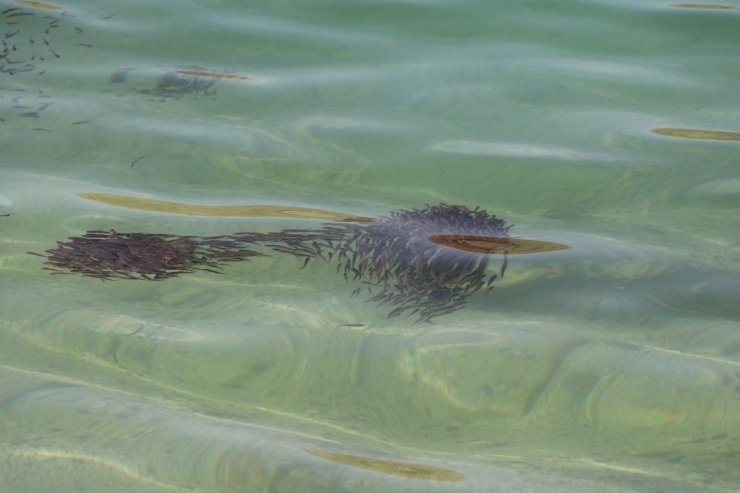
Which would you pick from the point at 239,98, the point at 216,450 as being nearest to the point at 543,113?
the point at 239,98

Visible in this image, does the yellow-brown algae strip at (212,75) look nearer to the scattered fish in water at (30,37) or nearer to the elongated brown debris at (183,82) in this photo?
the elongated brown debris at (183,82)

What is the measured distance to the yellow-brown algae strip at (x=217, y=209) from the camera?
2180 mm

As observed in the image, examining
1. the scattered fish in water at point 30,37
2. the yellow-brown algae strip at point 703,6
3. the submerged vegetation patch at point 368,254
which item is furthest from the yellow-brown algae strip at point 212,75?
the yellow-brown algae strip at point 703,6

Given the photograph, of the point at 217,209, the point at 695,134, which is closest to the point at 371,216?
the point at 217,209

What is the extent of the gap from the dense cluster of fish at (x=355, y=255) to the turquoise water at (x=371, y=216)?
0.05 meters

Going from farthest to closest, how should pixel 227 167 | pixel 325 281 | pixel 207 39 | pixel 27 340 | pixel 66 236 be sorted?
1. pixel 207 39
2. pixel 227 167
3. pixel 66 236
4. pixel 325 281
5. pixel 27 340

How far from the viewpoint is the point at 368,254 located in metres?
1.92

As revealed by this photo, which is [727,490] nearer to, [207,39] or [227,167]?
[227,167]

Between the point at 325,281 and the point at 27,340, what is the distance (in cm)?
62

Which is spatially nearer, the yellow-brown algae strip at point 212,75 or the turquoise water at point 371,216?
→ the turquoise water at point 371,216

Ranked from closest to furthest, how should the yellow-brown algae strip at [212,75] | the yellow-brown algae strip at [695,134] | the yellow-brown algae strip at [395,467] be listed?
the yellow-brown algae strip at [395,467] < the yellow-brown algae strip at [695,134] < the yellow-brown algae strip at [212,75]

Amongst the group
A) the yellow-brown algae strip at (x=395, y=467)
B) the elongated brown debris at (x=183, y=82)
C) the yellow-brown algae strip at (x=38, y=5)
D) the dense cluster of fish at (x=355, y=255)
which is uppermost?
the yellow-brown algae strip at (x=38, y=5)

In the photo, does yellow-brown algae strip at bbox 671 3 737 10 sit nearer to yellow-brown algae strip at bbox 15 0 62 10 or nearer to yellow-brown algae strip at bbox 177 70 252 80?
yellow-brown algae strip at bbox 177 70 252 80

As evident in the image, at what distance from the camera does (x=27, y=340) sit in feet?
5.26
